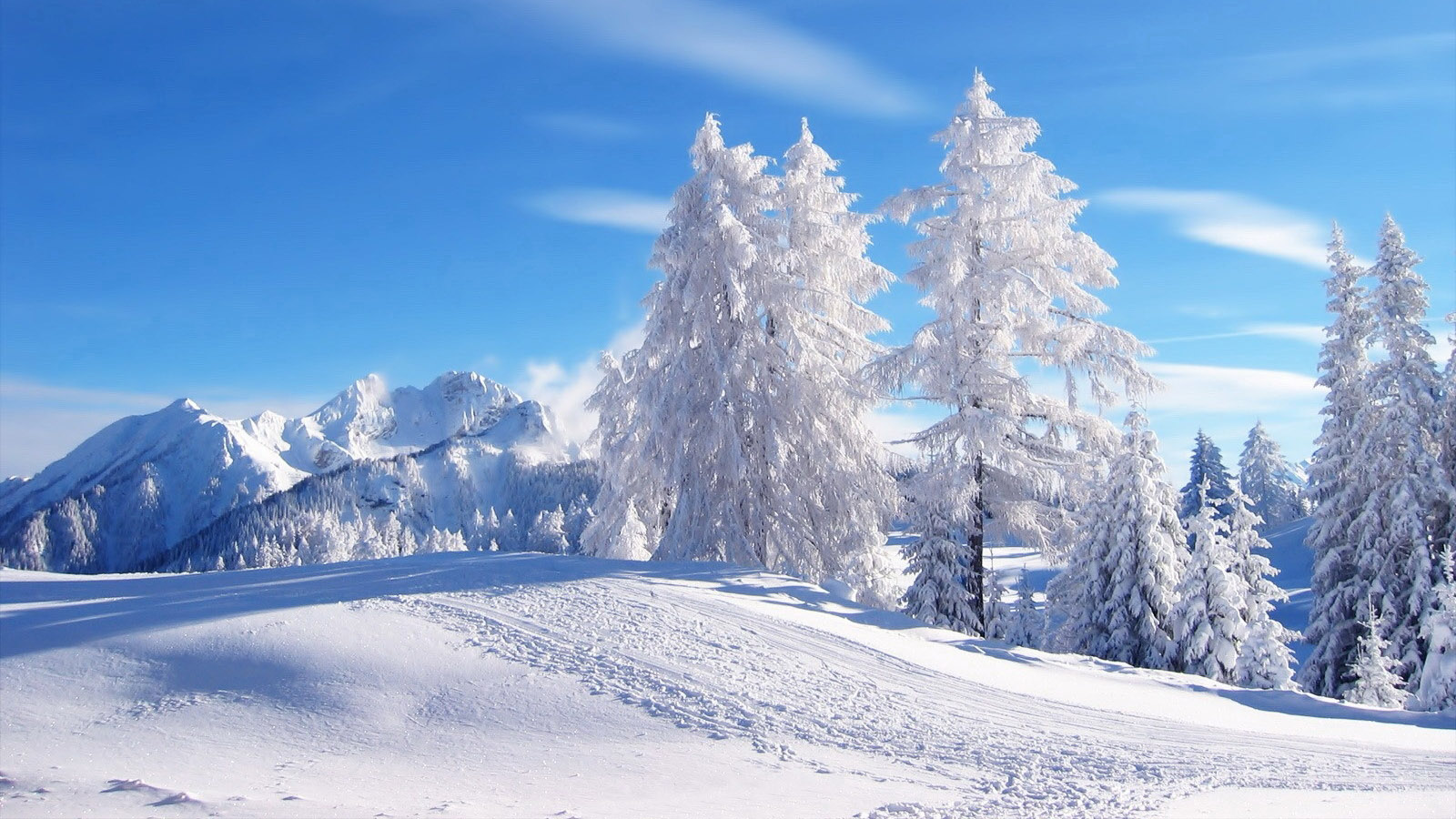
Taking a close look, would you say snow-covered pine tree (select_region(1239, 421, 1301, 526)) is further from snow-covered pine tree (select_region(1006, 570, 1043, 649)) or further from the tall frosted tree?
the tall frosted tree

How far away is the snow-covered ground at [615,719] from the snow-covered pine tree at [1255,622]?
7.52 m

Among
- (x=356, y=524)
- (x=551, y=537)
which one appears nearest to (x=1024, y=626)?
(x=551, y=537)

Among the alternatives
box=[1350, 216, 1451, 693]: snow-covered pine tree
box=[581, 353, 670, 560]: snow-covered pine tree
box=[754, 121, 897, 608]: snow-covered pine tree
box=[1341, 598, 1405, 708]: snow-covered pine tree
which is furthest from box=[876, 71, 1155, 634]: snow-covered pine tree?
box=[1350, 216, 1451, 693]: snow-covered pine tree

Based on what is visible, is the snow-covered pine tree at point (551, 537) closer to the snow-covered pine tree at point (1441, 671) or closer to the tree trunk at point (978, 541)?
the tree trunk at point (978, 541)

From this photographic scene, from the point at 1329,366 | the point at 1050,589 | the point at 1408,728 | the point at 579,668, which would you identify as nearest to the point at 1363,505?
the point at 1329,366

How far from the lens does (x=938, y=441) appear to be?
15492 millimetres

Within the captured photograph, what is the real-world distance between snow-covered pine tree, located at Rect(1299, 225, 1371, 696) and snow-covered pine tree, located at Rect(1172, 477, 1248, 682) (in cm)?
310

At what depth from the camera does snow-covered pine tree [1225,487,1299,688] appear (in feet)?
57.3

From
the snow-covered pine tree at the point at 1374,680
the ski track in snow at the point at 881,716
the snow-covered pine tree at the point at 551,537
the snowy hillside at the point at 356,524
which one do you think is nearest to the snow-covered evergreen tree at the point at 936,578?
the snow-covered pine tree at the point at 1374,680

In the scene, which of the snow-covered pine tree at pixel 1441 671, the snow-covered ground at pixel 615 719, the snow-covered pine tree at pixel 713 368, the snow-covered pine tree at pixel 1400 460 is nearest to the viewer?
the snow-covered ground at pixel 615 719

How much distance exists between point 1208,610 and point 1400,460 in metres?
6.10

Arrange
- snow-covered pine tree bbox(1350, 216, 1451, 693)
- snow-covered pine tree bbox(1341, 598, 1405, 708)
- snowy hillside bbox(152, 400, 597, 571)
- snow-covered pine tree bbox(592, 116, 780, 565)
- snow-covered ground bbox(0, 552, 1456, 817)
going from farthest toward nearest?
snowy hillside bbox(152, 400, 597, 571)
snow-covered pine tree bbox(1350, 216, 1451, 693)
snow-covered pine tree bbox(1341, 598, 1405, 708)
snow-covered pine tree bbox(592, 116, 780, 565)
snow-covered ground bbox(0, 552, 1456, 817)

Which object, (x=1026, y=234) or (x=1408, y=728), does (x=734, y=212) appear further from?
(x=1408, y=728)

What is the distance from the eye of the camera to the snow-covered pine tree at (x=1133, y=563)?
22156 mm
